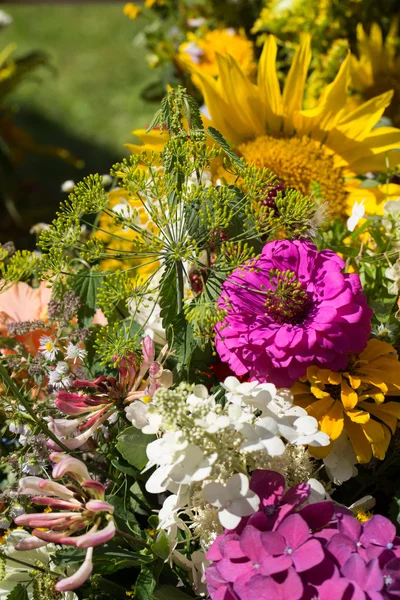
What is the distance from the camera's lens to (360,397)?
65 cm

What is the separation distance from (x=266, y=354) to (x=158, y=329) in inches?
7.0

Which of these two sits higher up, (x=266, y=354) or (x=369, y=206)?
(x=369, y=206)

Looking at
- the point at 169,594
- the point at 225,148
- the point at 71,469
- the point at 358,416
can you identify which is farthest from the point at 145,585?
the point at 225,148

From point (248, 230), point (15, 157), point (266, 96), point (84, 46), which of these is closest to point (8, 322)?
point (248, 230)

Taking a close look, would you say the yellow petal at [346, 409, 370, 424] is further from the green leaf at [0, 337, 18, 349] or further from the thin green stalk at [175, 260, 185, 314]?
the green leaf at [0, 337, 18, 349]

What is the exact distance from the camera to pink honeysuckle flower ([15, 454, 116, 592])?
521 mm

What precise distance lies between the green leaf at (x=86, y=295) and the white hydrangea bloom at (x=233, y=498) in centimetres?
31

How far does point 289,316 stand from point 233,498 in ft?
0.63

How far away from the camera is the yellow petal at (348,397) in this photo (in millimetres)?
639

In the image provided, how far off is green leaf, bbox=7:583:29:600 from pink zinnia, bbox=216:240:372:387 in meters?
0.28

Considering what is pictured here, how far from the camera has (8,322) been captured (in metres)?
0.84

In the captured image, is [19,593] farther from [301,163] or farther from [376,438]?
[301,163]

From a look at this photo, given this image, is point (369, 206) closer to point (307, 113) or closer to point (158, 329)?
point (307, 113)

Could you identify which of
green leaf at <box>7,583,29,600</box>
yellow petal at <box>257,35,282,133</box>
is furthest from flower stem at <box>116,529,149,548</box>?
yellow petal at <box>257,35,282,133</box>
